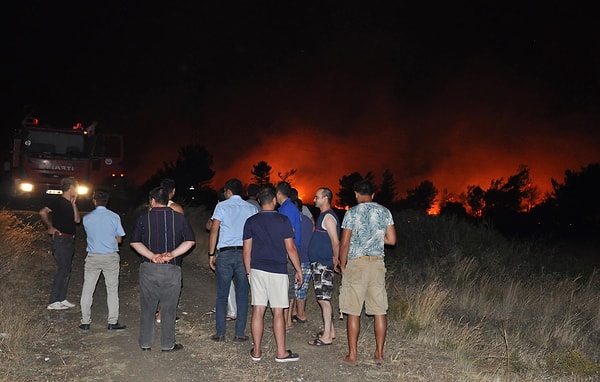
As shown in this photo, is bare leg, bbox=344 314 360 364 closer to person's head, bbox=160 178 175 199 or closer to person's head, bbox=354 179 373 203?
person's head, bbox=354 179 373 203

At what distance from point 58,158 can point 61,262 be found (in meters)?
11.6

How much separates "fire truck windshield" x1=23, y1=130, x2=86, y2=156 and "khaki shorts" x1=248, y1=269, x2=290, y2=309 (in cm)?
1441

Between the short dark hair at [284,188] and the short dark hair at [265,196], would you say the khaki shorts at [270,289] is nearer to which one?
the short dark hair at [265,196]

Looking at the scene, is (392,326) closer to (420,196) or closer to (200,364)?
(200,364)

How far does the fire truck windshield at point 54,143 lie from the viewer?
18562 mm

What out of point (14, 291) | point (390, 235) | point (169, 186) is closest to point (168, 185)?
point (169, 186)

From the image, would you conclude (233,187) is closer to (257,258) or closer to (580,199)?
(257,258)

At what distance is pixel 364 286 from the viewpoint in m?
6.35

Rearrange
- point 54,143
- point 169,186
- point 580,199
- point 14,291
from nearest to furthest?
point 169,186 → point 14,291 → point 54,143 → point 580,199

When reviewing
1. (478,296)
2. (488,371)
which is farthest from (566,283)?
(488,371)

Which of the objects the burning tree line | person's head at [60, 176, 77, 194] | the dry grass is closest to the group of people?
the dry grass

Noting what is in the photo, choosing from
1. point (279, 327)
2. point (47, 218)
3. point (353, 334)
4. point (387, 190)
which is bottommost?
point (353, 334)

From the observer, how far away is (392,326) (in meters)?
8.56

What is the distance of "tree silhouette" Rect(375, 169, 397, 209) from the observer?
8350 cm
